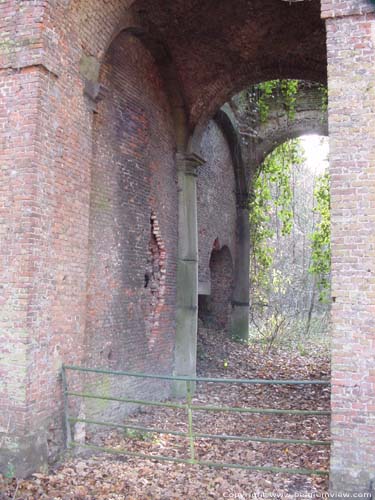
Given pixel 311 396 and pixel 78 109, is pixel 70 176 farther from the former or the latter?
pixel 311 396

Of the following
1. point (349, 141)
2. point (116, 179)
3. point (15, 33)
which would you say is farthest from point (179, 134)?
point (349, 141)

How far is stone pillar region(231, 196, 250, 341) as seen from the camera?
15.9m

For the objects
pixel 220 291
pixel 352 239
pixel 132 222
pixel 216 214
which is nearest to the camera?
pixel 352 239

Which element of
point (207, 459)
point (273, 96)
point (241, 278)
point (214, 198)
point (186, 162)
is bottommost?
point (207, 459)

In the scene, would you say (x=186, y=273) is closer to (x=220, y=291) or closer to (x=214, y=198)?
(x=214, y=198)

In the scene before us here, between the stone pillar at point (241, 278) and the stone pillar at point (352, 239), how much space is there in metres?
10.9

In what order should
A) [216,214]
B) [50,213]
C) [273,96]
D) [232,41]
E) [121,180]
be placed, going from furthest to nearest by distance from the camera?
[273,96] < [216,214] < [232,41] < [121,180] < [50,213]

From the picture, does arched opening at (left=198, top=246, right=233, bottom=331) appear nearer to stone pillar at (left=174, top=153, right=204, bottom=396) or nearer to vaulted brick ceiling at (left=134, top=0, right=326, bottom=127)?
stone pillar at (left=174, top=153, right=204, bottom=396)

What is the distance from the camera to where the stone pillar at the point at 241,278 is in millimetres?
15930

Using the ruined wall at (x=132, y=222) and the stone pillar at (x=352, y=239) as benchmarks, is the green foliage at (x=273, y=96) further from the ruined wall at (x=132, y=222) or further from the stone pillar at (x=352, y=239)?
the stone pillar at (x=352, y=239)

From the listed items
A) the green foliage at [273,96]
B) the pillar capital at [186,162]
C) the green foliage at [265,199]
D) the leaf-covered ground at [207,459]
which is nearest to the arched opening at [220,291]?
the green foliage at [265,199]

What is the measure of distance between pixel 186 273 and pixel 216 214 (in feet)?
13.1

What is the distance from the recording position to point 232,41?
9.38 meters

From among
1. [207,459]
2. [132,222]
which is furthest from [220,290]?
[207,459]
